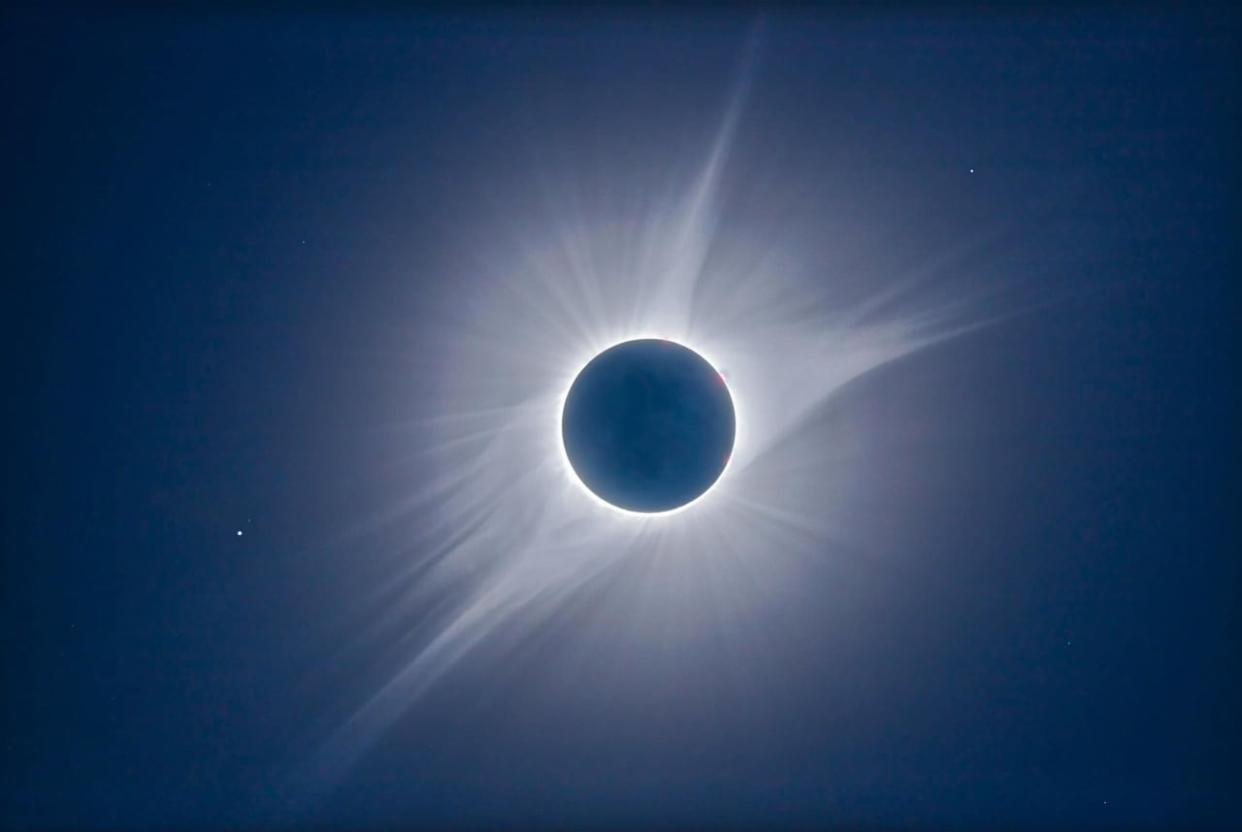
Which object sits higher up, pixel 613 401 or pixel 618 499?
pixel 613 401

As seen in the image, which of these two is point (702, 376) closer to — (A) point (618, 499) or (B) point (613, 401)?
(B) point (613, 401)

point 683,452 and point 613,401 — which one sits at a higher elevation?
point 613,401

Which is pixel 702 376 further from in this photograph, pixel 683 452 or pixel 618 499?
pixel 618 499

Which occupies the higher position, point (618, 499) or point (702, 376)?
point (702, 376)

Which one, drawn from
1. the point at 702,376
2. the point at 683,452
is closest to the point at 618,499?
the point at 683,452
